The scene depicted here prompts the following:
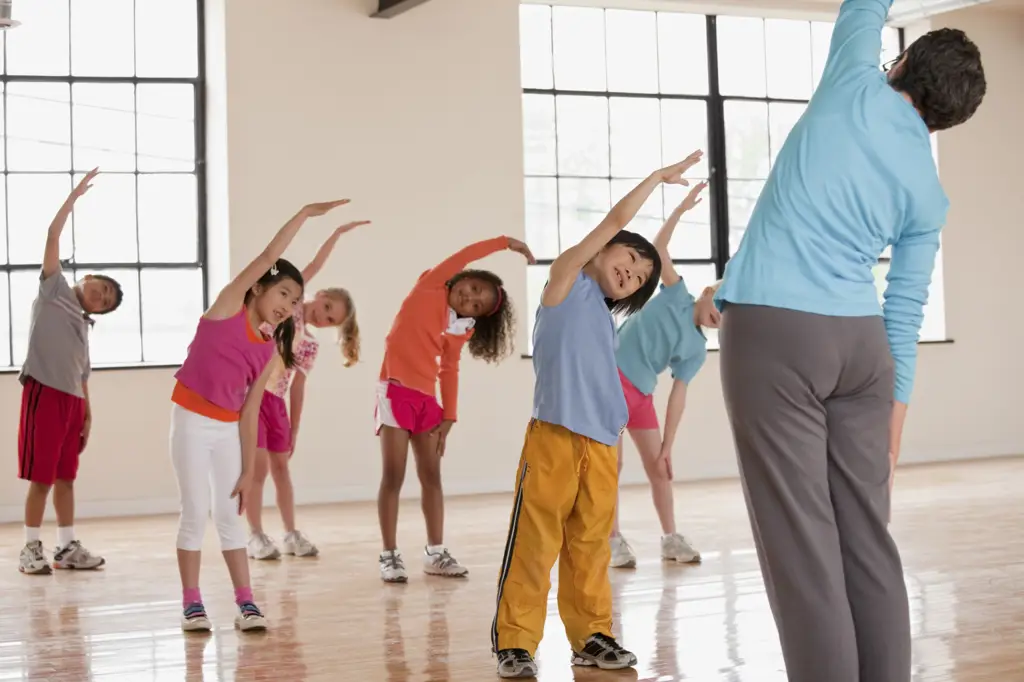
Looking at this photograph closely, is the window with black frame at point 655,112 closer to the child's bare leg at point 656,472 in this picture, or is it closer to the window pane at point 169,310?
the window pane at point 169,310

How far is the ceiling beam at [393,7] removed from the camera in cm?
700

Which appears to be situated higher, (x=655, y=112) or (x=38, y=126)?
(x=655, y=112)

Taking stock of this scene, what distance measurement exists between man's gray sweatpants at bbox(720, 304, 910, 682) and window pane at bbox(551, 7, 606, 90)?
6700mm

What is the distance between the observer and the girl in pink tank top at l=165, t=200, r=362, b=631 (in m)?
3.45

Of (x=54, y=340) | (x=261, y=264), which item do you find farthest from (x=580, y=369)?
(x=54, y=340)

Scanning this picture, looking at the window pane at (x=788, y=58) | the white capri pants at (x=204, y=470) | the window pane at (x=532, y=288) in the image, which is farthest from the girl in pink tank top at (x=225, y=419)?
the window pane at (x=788, y=58)

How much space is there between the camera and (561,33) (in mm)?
8367

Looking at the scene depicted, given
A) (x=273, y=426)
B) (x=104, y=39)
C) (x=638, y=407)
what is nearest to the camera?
(x=638, y=407)

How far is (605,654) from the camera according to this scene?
9.55ft

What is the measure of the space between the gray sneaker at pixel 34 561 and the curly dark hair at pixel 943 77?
4.02 metres

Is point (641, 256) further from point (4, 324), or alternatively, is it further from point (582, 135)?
point (582, 135)

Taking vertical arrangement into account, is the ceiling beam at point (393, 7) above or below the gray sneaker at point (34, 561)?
above

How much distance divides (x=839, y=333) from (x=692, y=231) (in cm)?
699

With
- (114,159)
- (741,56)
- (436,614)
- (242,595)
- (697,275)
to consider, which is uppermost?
(741,56)
